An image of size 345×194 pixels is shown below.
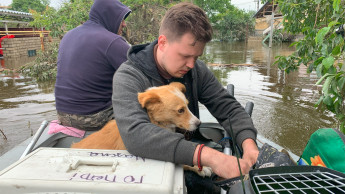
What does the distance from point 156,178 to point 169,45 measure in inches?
45.0

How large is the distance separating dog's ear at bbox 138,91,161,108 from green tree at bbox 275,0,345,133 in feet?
5.04

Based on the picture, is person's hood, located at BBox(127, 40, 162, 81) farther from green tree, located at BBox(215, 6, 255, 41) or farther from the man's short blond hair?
green tree, located at BBox(215, 6, 255, 41)

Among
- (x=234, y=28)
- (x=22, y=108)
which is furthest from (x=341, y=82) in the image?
(x=234, y=28)

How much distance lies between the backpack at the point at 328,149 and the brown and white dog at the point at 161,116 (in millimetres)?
800

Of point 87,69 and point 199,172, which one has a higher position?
point 87,69

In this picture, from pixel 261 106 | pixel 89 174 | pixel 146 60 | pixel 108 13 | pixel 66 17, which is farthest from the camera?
pixel 66 17

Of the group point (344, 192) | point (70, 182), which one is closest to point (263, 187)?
point (344, 192)

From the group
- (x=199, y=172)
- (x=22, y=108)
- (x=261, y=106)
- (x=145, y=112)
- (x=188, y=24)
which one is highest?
(x=188, y=24)

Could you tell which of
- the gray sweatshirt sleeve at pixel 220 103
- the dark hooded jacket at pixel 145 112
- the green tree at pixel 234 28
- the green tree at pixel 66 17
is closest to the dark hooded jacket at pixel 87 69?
the dark hooded jacket at pixel 145 112

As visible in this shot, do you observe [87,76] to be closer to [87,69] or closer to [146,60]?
[87,69]

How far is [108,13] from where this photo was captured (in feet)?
10.3

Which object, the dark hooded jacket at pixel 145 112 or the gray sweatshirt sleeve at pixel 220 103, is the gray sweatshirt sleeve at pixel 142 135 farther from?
the gray sweatshirt sleeve at pixel 220 103

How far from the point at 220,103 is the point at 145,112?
867 mm

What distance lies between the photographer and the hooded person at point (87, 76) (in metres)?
2.62
